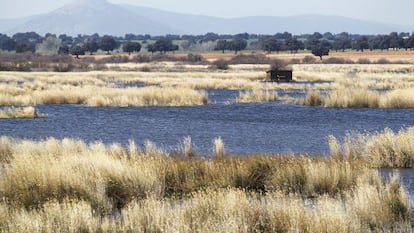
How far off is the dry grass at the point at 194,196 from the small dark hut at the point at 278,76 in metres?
65.5

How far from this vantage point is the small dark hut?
282ft

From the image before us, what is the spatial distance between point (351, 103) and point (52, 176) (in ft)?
121

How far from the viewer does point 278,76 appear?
86500mm

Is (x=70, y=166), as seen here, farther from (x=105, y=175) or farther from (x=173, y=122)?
(x=173, y=122)

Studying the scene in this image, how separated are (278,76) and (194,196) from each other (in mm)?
72443

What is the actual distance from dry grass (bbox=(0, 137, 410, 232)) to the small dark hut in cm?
6546

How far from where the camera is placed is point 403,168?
21922mm

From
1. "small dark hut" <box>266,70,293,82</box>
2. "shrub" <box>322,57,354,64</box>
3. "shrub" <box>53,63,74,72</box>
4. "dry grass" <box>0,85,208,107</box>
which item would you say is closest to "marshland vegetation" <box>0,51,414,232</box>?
"dry grass" <box>0,85,208,107</box>

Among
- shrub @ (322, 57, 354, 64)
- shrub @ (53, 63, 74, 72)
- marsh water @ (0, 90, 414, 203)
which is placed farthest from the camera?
shrub @ (322, 57, 354, 64)

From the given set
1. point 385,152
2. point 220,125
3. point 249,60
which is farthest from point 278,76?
point 249,60

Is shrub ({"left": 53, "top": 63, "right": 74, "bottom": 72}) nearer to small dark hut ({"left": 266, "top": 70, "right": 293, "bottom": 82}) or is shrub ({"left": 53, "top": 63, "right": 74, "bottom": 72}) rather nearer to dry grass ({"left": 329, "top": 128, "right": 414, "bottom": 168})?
small dark hut ({"left": 266, "top": 70, "right": 293, "bottom": 82})

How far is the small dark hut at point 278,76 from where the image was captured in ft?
282

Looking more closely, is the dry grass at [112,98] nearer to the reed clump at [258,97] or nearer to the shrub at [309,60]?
the reed clump at [258,97]

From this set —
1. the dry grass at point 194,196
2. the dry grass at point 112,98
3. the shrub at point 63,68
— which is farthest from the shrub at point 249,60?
the dry grass at point 194,196
